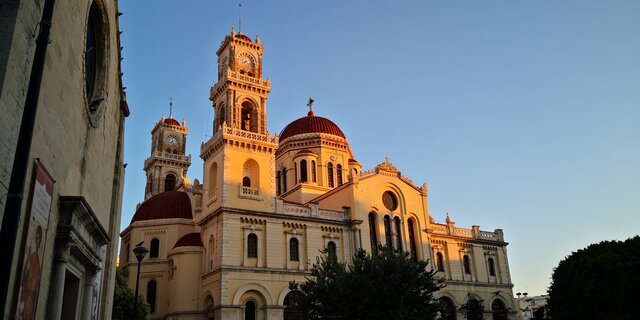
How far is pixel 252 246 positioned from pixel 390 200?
42.8 ft

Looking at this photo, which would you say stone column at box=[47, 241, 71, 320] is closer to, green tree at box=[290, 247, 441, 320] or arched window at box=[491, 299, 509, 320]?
green tree at box=[290, 247, 441, 320]

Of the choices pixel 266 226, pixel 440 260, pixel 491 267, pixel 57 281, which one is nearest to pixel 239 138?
pixel 266 226

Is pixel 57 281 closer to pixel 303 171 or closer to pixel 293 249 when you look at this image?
pixel 293 249

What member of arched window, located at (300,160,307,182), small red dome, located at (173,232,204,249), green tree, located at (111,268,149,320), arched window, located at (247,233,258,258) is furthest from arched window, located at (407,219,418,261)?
green tree, located at (111,268,149,320)

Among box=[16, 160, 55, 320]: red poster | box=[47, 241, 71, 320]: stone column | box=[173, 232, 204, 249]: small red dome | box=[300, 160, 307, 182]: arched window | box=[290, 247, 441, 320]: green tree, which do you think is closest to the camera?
box=[16, 160, 55, 320]: red poster

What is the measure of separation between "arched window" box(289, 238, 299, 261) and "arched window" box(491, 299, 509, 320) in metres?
19.3

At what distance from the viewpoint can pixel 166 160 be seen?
183ft

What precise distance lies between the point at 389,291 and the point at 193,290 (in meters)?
16.6

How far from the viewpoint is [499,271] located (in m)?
47.1

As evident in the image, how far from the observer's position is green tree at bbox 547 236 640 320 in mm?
24594

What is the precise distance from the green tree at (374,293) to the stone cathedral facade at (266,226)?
9436 millimetres

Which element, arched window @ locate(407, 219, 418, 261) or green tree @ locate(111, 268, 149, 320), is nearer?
green tree @ locate(111, 268, 149, 320)

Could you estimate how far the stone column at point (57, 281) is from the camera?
1166 cm

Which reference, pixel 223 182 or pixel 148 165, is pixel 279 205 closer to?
pixel 223 182
